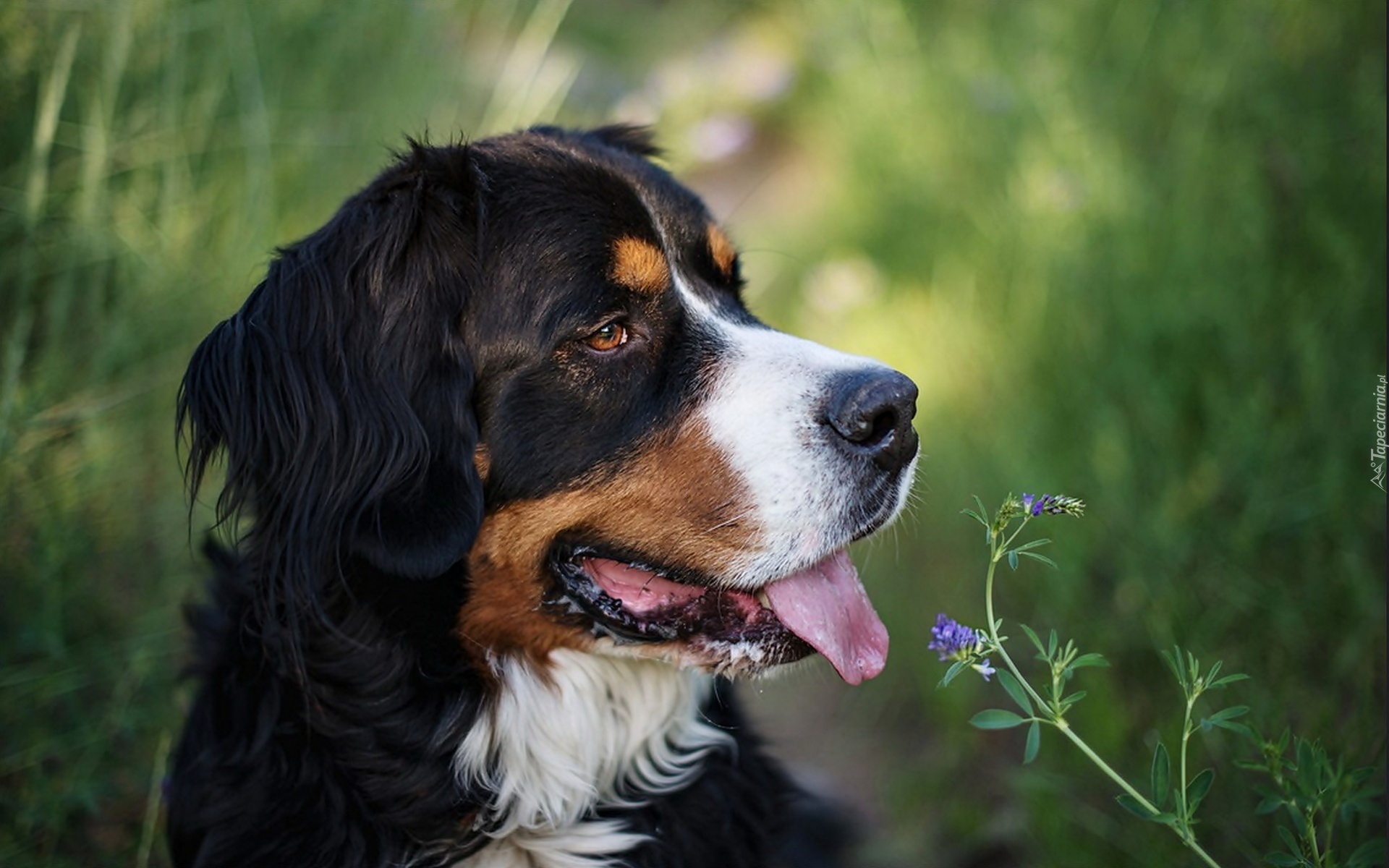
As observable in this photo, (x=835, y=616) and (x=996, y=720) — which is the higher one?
(x=996, y=720)

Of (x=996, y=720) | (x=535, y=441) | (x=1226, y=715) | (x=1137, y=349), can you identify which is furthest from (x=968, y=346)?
(x=996, y=720)

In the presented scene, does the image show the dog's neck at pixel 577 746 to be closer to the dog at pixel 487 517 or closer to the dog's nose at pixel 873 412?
the dog at pixel 487 517

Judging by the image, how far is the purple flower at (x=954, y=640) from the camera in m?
1.78

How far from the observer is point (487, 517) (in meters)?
2.22

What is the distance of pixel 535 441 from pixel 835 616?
662mm

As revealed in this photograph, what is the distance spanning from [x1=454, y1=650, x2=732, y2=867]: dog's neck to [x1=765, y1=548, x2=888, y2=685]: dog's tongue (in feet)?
0.95

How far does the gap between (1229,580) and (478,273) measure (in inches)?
86.5

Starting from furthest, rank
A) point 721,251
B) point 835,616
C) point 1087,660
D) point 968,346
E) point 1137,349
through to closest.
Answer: point 968,346 < point 1137,349 < point 721,251 < point 835,616 < point 1087,660

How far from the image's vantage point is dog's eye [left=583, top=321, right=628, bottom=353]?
228 centimetres

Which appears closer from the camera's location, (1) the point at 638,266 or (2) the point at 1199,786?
(2) the point at 1199,786

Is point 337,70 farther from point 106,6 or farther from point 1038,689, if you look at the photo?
point 1038,689

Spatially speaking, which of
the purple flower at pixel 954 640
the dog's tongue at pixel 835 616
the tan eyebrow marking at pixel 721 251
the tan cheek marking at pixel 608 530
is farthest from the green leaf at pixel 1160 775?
the tan eyebrow marking at pixel 721 251

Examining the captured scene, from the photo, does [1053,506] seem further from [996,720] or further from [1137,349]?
[1137,349]

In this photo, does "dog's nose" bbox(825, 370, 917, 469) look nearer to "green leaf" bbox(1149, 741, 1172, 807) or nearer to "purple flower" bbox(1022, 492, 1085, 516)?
"purple flower" bbox(1022, 492, 1085, 516)
